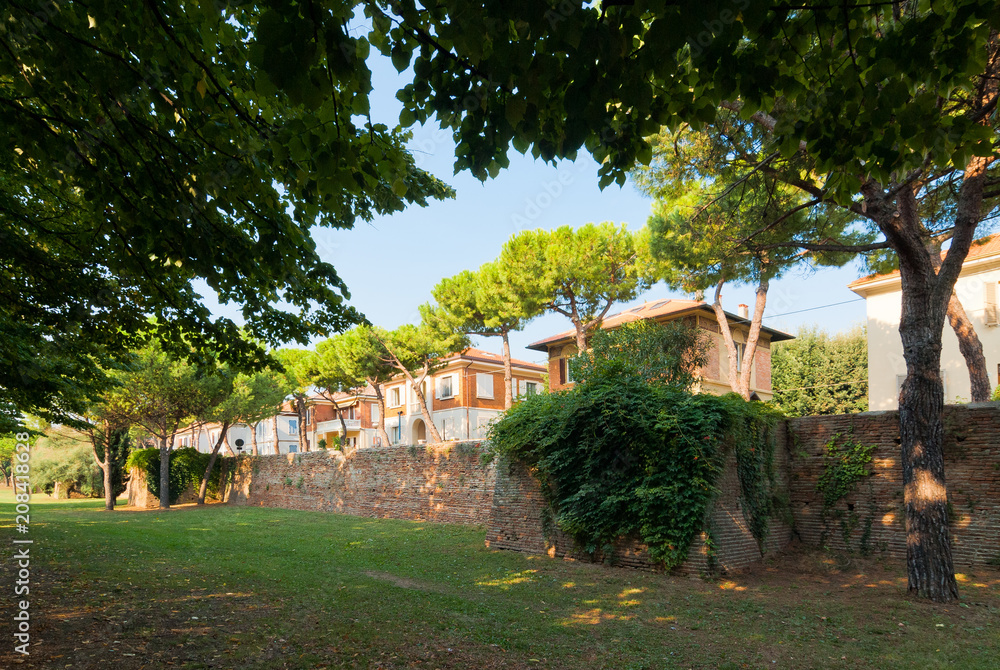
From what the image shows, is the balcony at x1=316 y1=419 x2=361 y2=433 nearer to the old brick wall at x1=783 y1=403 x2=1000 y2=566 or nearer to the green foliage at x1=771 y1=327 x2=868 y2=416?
the green foliage at x1=771 y1=327 x2=868 y2=416

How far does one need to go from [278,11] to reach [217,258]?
269cm

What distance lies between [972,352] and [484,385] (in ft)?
84.2

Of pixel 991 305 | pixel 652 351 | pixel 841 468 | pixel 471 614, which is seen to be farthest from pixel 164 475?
pixel 991 305

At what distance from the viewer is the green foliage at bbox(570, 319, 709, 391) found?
41.5 feet

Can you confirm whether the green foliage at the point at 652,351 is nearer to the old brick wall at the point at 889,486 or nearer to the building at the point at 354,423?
the old brick wall at the point at 889,486

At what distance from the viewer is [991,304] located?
62.7 feet

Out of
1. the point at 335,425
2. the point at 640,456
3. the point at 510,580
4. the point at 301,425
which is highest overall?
the point at 301,425

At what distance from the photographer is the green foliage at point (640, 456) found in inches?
340

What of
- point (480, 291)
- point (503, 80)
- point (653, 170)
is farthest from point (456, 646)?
point (480, 291)

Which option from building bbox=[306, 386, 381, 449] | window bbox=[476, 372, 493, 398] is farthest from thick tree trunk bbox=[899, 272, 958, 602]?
building bbox=[306, 386, 381, 449]

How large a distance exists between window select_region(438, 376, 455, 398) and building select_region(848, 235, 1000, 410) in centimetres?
2152

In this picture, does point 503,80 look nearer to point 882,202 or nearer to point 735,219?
point 882,202

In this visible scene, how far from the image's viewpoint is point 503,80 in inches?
110

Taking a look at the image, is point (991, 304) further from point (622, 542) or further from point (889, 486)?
point (622, 542)
